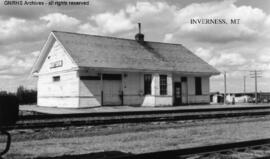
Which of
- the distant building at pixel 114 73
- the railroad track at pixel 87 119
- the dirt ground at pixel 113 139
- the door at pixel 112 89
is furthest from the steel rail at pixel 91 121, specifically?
the door at pixel 112 89

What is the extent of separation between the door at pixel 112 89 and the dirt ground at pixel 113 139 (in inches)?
442

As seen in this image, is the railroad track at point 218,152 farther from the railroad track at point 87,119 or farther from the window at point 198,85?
the window at point 198,85

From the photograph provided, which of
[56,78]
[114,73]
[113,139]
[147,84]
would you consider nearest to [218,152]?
[113,139]

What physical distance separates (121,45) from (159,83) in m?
5.34

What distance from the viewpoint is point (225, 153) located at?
20.5 feet

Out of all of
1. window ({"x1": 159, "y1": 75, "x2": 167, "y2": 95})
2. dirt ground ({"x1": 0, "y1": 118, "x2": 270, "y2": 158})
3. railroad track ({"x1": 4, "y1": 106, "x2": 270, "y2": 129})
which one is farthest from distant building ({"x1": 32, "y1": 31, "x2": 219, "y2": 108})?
dirt ground ({"x1": 0, "y1": 118, "x2": 270, "y2": 158})

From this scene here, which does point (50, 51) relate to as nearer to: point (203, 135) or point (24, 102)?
point (24, 102)

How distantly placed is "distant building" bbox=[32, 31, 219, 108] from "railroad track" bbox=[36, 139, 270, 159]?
15.5 m

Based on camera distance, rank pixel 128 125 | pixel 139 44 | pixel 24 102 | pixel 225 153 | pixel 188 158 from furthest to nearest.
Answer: pixel 24 102 → pixel 139 44 → pixel 128 125 → pixel 225 153 → pixel 188 158

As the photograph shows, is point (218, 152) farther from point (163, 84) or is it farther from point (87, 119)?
point (163, 84)

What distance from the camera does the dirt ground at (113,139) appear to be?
720 centimetres

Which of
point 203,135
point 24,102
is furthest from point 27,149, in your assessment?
point 24,102

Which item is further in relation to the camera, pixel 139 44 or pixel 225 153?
pixel 139 44

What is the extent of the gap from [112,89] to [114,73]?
1241 millimetres
